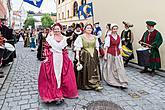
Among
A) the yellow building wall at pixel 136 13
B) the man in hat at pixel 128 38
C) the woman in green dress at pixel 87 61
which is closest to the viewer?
the woman in green dress at pixel 87 61

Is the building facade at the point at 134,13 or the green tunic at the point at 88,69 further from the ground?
the building facade at the point at 134,13

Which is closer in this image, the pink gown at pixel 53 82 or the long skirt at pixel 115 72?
the pink gown at pixel 53 82

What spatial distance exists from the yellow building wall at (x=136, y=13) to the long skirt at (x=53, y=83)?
3971mm

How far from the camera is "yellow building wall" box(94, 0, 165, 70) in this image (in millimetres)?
6848

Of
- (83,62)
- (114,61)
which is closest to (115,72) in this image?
(114,61)

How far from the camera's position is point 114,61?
532cm

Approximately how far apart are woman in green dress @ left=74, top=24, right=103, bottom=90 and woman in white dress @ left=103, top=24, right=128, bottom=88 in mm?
462

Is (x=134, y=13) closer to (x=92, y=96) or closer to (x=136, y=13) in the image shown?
(x=136, y=13)

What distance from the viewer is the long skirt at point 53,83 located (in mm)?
4152

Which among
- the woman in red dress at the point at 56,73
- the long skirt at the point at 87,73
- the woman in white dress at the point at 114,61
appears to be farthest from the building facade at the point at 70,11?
the woman in red dress at the point at 56,73

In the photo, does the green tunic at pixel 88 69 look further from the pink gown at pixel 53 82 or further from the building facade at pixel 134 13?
the building facade at pixel 134 13

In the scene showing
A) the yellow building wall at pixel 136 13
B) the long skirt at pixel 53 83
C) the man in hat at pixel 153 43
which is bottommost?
the long skirt at pixel 53 83

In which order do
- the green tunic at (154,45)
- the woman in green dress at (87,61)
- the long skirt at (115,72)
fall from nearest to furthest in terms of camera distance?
the woman in green dress at (87,61), the long skirt at (115,72), the green tunic at (154,45)

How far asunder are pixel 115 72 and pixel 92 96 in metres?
1.08
